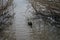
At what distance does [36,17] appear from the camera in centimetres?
565

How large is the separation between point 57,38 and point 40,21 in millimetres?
1533

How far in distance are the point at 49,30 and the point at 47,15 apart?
99cm

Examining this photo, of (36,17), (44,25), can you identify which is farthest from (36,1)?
(44,25)

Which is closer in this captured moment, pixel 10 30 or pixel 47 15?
pixel 10 30

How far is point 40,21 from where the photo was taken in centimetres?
527

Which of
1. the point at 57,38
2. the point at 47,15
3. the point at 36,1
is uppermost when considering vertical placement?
the point at 36,1

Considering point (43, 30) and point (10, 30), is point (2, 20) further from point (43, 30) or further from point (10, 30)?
point (43, 30)

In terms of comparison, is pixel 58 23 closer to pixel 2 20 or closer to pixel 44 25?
pixel 44 25

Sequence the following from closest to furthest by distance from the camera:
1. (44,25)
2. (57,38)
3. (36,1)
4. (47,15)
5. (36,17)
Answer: (57,38), (44,25), (47,15), (36,17), (36,1)

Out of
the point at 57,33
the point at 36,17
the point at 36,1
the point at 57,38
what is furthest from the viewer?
the point at 36,1

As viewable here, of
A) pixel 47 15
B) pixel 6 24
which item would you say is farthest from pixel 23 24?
pixel 47 15

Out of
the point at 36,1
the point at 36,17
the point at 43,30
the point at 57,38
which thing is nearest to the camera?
the point at 57,38

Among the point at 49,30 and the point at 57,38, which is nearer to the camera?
the point at 57,38

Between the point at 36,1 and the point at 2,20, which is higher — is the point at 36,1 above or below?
above
